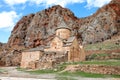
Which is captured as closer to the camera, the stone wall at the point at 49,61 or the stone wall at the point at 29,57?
the stone wall at the point at 49,61

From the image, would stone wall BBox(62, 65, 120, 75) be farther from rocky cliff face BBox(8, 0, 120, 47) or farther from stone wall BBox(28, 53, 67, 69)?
rocky cliff face BBox(8, 0, 120, 47)

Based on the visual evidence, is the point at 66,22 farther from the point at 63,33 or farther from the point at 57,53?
the point at 57,53

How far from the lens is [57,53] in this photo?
3444cm

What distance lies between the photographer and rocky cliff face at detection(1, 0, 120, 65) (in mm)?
76812

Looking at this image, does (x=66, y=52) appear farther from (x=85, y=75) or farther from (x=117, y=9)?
(x=117, y=9)

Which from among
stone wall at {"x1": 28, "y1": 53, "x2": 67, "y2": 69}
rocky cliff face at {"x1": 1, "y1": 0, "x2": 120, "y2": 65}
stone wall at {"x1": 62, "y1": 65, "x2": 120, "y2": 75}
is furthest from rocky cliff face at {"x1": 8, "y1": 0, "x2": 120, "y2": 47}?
stone wall at {"x1": 62, "y1": 65, "x2": 120, "y2": 75}

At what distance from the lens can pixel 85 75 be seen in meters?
22.3

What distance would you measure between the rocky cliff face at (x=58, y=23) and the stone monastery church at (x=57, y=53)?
31.9m

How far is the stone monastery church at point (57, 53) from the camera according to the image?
32812 millimetres

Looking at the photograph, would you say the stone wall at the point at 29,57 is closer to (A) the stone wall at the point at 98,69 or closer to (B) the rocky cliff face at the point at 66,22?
(A) the stone wall at the point at 98,69

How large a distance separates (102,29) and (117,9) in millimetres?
12102

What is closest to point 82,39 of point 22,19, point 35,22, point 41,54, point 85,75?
point 35,22

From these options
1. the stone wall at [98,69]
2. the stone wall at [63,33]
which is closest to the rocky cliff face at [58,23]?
the stone wall at [63,33]

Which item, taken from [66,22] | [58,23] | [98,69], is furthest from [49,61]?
[66,22]
